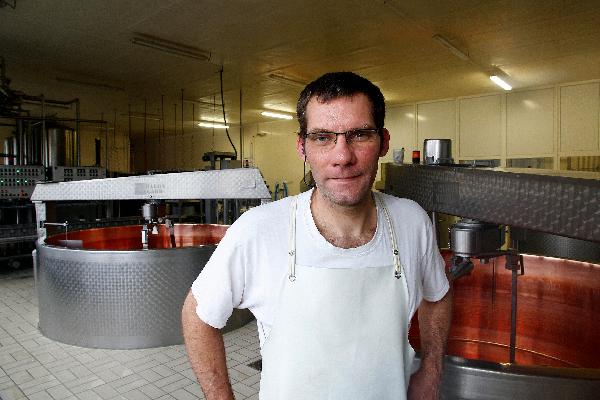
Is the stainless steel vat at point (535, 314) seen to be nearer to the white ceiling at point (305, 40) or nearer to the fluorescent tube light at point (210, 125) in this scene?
the white ceiling at point (305, 40)

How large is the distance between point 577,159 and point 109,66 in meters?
8.25

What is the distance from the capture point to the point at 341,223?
122 cm

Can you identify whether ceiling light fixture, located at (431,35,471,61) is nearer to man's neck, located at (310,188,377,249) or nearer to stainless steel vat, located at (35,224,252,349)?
stainless steel vat, located at (35,224,252,349)

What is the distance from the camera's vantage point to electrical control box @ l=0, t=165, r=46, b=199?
6.13 metres

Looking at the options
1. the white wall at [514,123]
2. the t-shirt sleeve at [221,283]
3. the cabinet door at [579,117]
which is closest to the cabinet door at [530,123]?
the white wall at [514,123]

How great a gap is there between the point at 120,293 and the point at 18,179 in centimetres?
438

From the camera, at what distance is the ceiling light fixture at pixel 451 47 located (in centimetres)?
496

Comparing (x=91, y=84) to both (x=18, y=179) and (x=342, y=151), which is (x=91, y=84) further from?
(x=342, y=151)

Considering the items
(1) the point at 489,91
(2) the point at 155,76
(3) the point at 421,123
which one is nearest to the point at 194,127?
(2) the point at 155,76

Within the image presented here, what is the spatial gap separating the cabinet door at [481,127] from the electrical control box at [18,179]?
8.10 m

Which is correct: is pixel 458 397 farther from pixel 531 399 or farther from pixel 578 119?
pixel 578 119

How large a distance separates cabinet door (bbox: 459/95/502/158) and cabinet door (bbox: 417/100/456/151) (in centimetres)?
20

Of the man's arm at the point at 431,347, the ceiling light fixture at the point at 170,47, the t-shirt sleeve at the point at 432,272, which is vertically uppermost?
the ceiling light fixture at the point at 170,47

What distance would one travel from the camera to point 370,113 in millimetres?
1166
